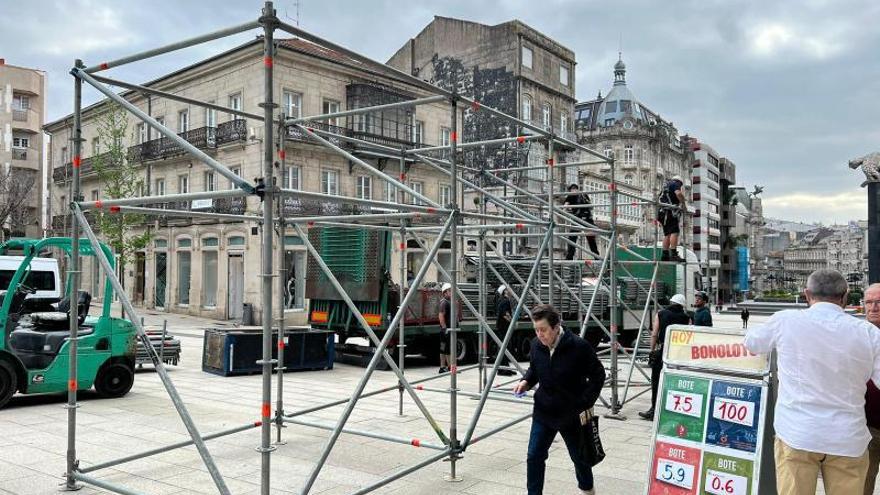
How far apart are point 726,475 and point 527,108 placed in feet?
118

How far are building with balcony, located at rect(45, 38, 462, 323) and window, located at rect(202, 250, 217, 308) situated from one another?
44 millimetres

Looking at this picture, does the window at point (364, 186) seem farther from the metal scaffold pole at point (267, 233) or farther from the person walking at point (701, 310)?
the metal scaffold pole at point (267, 233)

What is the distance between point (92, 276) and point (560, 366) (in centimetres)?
3528

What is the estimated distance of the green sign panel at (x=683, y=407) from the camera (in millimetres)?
5348

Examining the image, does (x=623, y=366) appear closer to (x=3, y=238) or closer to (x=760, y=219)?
(x=3, y=238)

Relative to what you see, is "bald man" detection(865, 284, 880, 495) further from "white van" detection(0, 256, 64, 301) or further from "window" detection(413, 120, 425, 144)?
"window" detection(413, 120, 425, 144)

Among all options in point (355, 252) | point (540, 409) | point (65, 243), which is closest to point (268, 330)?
point (540, 409)

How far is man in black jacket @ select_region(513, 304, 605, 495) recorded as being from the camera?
17.3 feet

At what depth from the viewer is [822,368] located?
13.4 ft

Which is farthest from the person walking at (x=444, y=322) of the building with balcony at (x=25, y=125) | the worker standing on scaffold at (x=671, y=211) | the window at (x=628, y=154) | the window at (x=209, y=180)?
the window at (x=628, y=154)

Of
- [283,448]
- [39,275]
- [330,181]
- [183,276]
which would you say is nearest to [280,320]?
[283,448]

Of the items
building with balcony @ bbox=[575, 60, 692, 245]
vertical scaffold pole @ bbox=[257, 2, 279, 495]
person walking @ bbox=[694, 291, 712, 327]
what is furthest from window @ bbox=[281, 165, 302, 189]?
building with balcony @ bbox=[575, 60, 692, 245]

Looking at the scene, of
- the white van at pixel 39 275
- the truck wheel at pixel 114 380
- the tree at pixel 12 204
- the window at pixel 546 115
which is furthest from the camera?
the window at pixel 546 115

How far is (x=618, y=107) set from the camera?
7738 cm
